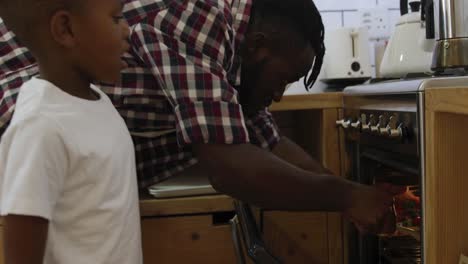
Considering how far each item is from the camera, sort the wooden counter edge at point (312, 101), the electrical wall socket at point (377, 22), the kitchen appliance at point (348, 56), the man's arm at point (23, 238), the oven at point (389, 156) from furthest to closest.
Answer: the electrical wall socket at point (377, 22), the kitchen appliance at point (348, 56), the wooden counter edge at point (312, 101), the oven at point (389, 156), the man's arm at point (23, 238)

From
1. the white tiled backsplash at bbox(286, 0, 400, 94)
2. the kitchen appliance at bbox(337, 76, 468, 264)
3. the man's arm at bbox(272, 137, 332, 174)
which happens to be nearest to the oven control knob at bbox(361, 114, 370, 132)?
the kitchen appliance at bbox(337, 76, 468, 264)

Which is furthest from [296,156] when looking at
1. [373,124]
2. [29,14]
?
[29,14]

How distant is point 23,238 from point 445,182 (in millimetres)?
524

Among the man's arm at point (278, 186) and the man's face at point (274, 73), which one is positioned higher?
the man's face at point (274, 73)

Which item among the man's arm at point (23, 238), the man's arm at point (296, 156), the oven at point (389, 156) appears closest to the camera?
the man's arm at point (23, 238)

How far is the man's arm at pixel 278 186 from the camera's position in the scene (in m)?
0.88

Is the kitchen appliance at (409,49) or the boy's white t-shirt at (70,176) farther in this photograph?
the kitchen appliance at (409,49)

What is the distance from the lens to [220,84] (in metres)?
0.87

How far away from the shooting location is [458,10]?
107 cm

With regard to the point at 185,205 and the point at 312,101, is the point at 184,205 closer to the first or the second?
the point at 185,205

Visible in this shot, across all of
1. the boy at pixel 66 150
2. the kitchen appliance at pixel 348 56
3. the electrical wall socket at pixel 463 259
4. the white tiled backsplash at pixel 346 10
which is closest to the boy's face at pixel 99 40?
the boy at pixel 66 150

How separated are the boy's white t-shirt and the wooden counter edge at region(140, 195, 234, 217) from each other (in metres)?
0.38

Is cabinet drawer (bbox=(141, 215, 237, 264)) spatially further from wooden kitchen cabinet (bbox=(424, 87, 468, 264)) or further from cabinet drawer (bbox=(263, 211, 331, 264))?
wooden kitchen cabinet (bbox=(424, 87, 468, 264))

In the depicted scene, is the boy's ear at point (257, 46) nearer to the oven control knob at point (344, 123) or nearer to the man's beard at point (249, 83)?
the man's beard at point (249, 83)
